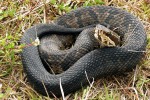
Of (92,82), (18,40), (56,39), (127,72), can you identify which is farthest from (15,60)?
(127,72)

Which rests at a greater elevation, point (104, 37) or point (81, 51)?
point (104, 37)

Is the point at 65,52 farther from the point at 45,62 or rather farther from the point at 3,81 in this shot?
the point at 3,81

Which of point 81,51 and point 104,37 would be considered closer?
point 104,37

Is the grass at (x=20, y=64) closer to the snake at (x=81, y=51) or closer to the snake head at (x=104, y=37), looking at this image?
the snake at (x=81, y=51)

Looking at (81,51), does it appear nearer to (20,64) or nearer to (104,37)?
(104,37)

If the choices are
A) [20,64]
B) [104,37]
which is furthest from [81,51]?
[20,64]

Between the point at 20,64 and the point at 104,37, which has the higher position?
the point at 104,37

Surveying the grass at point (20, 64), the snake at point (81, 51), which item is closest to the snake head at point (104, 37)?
the snake at point (81, 51)

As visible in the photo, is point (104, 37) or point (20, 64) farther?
point (20, 64)
